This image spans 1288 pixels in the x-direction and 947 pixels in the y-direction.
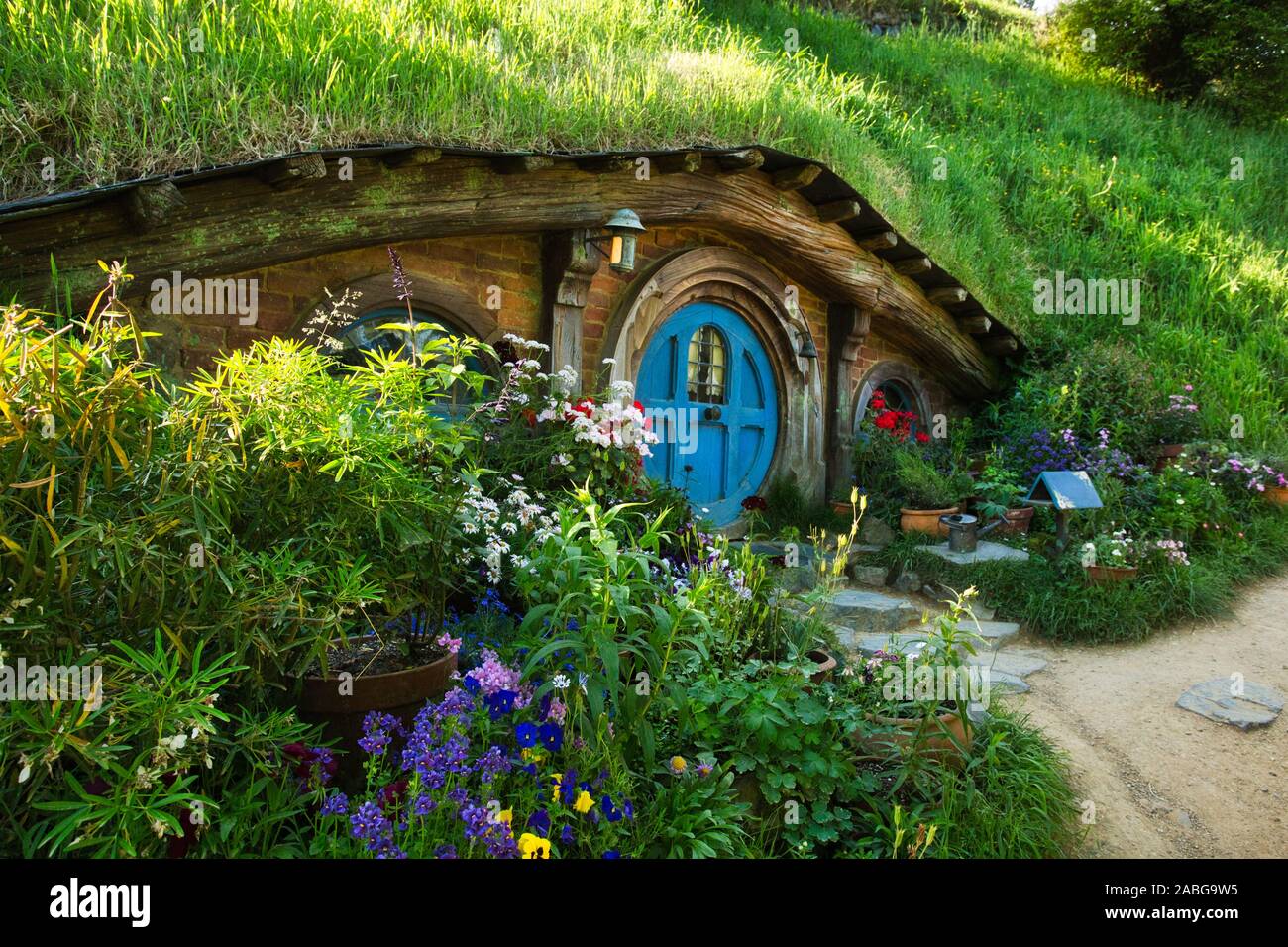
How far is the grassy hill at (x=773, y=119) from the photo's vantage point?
12.5 ft

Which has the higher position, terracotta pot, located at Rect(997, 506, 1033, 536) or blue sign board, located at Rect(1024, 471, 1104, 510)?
blue sign board, located at Rect(1024, 471, 1104, 510)

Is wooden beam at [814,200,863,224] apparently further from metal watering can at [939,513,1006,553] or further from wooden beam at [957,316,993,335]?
metal watering can at [939,513,1006,553]

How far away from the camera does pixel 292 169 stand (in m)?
3.88

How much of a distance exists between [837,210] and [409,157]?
382cm

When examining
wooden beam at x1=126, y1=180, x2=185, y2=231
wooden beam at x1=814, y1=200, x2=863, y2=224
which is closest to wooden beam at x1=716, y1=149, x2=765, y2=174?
wooden beam at x1=814, y1=200, x2=863, y2=224

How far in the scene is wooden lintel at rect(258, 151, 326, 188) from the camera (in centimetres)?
387

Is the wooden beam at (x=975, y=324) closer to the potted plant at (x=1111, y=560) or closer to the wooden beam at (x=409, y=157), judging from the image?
the potted plant at (x=1111, y=560)

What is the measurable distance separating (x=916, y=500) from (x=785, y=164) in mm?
3068

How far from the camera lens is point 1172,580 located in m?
6.14

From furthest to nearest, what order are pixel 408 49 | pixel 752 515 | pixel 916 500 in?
1. pixel 916 500
2. pixel 752 515
3. pixel 408 49

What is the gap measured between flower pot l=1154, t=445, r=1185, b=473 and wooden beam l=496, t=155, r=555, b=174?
6.31 metres

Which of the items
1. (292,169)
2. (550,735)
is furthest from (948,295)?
(550,735)
